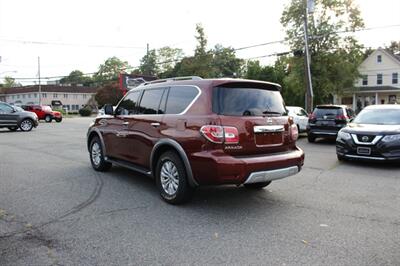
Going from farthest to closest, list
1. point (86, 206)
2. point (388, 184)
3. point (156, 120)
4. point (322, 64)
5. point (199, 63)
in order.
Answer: point (199, 63) → point (322, 64) → point (388, 184) → point (156, 120) → point (86, 206)

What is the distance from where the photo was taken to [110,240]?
3936mm

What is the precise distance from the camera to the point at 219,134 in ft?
15.2

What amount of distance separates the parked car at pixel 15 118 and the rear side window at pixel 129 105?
1476 centimetres

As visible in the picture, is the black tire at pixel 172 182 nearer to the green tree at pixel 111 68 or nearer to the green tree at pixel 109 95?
the green tree at pixel 109 95

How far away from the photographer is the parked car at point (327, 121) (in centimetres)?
1367

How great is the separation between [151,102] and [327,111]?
10.0 m

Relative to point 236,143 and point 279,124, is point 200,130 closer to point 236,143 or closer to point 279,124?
point 236,143

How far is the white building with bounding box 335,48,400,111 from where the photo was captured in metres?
45.4

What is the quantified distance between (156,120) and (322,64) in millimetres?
34342

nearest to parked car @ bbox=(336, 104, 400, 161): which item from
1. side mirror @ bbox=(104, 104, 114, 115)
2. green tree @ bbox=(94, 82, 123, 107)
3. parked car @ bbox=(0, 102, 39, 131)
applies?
side mirror @ bbox=(104, 104, 114, 115)

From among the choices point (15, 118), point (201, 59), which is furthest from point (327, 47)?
point (15, 118)

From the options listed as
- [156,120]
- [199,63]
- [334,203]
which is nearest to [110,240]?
[156,120]

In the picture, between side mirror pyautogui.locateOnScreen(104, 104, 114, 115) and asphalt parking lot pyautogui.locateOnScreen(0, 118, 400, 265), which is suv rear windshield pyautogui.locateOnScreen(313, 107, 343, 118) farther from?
side mirror pyautogui.locateOnScreen(104, 104, 114, 115)

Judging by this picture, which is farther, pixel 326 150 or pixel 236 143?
pixel 326 150
